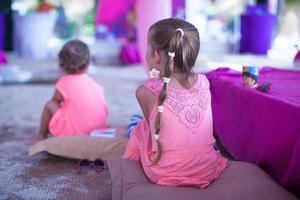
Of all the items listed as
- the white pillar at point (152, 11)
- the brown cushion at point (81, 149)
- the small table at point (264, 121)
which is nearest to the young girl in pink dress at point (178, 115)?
the small table at point (264, 121)

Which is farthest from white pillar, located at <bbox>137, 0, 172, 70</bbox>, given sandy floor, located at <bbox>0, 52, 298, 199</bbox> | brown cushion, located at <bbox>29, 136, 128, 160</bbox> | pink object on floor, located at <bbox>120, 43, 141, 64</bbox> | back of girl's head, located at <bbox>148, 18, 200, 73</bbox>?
back of girl's head, located at <bbox>148, 18, 200, 73</bbox>

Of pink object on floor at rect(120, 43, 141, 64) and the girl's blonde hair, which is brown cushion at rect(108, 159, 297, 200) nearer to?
the girl's blonde hair

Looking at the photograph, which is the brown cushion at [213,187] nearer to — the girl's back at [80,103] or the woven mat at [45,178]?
the woven mat at [45,178]

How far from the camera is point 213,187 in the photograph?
1.21 meters

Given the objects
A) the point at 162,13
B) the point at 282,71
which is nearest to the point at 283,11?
the point at 162,13

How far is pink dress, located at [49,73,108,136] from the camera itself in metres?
1.96

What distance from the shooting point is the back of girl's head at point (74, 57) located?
202 cm

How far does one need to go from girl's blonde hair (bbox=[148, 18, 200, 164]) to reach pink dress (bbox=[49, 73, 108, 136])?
809mm

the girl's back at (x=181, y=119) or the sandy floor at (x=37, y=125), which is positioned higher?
the girl's back at (x=181, y=119)

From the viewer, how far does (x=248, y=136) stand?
1.52 meters

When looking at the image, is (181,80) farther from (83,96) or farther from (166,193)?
(83,96)

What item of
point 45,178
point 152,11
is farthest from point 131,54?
point 45,178

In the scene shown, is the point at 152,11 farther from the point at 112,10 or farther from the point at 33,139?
the point at 112,10

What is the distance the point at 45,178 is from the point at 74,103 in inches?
19.5
